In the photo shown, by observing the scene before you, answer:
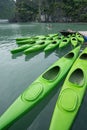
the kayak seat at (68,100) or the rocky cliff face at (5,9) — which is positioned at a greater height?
the kayak seat at (68,100)

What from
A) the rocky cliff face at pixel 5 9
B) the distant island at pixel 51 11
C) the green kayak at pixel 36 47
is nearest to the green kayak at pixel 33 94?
the green kayak at pixel 36 47

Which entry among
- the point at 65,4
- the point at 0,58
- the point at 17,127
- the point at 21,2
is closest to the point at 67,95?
the point at 17,127

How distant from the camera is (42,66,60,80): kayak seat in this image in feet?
22.6

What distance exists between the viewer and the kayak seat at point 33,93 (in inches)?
213

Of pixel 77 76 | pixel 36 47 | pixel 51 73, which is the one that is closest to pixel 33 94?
pixel 51 73

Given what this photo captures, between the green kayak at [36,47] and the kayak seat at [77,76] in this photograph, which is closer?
the kayak seat at [77,76]

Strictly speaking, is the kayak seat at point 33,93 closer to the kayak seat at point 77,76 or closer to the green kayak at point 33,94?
the green kayak at point 33,94

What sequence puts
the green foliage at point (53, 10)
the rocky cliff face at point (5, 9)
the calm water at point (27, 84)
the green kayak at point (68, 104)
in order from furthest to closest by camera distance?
the rocky cliff face at point (5, 9) < the green foliage at point (53, 10) < the calm water at point (27, 84) < the green kayak at point (68, 104)

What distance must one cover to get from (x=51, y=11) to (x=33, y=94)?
184ft

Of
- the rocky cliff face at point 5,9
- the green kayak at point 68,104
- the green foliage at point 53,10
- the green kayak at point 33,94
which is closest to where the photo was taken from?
the green kayak at point 68,104

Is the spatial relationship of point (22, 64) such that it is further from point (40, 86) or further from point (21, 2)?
point (21, 2)

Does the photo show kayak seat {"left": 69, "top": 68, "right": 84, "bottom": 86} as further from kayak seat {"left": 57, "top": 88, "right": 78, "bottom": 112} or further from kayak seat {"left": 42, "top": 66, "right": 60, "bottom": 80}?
kayak seat {"left": 57, "top": 88, "right": 78, "bottom": 112}

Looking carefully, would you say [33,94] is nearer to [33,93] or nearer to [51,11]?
[33,93]

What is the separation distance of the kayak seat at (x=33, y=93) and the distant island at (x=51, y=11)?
4855cm
